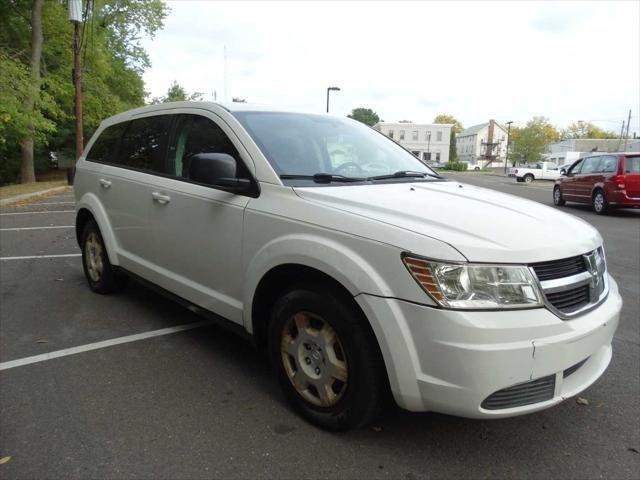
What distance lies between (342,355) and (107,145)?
353cm

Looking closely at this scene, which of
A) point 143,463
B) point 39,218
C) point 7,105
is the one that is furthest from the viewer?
point 7,105

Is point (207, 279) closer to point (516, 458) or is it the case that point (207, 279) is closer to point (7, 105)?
point (516, 458)

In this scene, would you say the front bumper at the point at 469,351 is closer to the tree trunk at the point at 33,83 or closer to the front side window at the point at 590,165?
the front side window at the point at 590,165

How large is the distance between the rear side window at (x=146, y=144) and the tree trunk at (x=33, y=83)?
13.0 meters

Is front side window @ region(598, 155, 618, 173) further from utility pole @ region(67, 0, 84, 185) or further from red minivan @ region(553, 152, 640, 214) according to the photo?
utility pole @ region(67, 0, 84, 185)

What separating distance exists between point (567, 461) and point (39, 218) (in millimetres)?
11368

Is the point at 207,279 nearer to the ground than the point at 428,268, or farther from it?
nearer to the ground

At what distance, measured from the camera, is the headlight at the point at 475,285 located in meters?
2.06

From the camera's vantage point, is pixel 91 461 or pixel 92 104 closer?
pixel 91 461

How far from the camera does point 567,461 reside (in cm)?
242

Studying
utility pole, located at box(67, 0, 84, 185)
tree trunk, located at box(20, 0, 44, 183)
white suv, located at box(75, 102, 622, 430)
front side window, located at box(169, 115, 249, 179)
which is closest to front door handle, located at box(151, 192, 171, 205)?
white suv, located at box(75, 102, 622, 430)

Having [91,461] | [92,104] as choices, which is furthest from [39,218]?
[92,104]

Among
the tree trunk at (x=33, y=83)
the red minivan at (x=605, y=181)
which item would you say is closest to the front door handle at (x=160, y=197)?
the red minivan at (x=605, y=181)

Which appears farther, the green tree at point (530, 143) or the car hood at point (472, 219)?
the green tree at point (530, 143)
